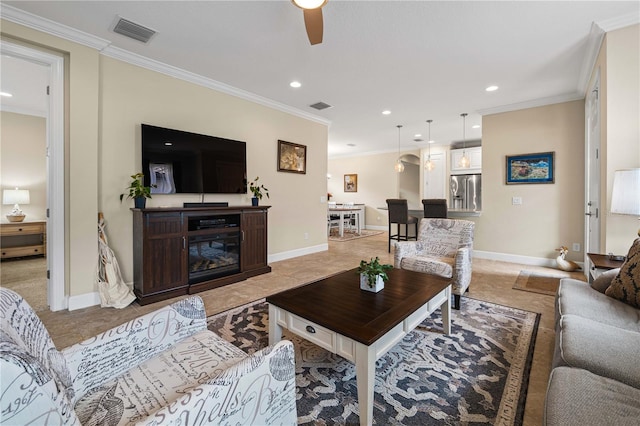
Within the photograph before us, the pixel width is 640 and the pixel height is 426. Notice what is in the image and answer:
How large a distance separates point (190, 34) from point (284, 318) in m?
2.75

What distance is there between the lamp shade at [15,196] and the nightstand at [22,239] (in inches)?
16.7

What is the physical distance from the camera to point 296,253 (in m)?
4.99

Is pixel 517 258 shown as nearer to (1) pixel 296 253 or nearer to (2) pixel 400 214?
(2) pixel 400 214

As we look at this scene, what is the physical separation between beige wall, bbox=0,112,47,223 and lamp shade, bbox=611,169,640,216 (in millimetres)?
7547

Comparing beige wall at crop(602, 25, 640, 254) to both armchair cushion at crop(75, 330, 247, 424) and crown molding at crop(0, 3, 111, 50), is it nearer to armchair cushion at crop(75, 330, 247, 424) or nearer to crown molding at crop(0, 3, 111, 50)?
armchair cushion at crop(75, 330, 247, 424)

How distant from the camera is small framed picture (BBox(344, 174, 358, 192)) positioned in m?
9.81

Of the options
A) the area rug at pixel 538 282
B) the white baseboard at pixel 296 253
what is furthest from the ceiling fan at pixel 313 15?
the area rug at pixel 538 282

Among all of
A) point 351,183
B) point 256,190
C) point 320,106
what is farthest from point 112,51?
point 351,183

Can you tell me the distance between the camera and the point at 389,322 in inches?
57.0

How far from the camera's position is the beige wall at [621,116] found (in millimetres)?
2441

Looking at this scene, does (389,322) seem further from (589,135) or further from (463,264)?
(589,135)

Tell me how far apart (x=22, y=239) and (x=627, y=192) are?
7817mm

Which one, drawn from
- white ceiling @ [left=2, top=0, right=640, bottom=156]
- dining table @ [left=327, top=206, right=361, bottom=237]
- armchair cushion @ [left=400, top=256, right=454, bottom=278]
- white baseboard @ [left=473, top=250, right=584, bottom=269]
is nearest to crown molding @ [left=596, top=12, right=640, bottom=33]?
white ceiling @ [left=2, top=0, right=640, bottom=156]

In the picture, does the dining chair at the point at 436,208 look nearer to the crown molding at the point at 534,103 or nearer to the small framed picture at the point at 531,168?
the small framed picture at the point at 531,168
